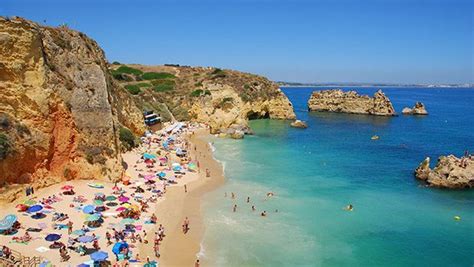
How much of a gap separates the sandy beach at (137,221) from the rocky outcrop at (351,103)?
Answer: 70628 mm

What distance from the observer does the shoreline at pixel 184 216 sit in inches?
848

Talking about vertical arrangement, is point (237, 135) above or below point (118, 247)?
above

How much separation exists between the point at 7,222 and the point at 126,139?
23.1 meters

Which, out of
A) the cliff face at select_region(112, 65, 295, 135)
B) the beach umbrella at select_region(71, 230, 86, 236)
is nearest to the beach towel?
the beach umbrella at select_region(71, 230, 86, 236)

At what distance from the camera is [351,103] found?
10075 centimetres

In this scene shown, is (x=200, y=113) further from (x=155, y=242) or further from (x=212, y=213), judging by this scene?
(x=155, y=242)

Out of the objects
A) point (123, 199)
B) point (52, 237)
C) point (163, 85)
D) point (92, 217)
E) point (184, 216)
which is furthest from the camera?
point (163, 85)

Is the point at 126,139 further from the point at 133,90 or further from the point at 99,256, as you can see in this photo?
the point at 133,90


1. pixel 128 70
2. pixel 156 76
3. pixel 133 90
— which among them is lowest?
pixel 133 90

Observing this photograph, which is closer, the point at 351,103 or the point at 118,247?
the point at 118,247

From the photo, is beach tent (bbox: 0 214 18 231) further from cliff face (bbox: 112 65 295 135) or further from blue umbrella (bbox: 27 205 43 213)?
cliff face (bbox: 112 65 295 135)

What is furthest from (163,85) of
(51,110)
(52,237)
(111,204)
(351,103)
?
(52,237)

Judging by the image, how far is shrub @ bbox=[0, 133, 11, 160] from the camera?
79.2 ft

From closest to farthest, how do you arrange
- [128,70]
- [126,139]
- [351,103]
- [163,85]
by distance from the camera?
1. [126,139]
2. [163,85]
3. [128,70]
4. [351,103]
